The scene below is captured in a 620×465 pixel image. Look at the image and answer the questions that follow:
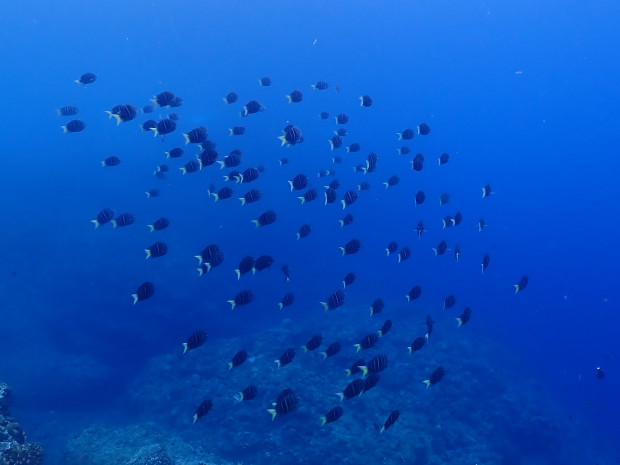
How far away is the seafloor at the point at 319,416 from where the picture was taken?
39.7 ft

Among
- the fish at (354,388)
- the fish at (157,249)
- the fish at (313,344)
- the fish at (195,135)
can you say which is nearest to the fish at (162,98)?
the fish at (195,135)

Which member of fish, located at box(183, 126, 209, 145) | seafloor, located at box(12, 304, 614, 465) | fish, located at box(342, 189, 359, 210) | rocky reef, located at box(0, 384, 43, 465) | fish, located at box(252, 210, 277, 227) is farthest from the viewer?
seafloor, located at box(12, 304, 614, 465)

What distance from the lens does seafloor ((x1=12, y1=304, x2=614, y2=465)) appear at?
12102 millimetres

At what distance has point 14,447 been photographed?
A: 8.34 m

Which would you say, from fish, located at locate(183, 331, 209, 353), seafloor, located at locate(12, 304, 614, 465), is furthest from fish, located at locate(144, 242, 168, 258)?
seafloor, located at locate(12, 304, 614, 465)

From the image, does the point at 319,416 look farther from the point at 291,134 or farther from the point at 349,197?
the point at 291,134

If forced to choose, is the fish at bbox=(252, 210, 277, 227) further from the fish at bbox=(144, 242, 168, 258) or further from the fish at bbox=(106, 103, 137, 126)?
the fish at bbox=(106, 103, 137, 126)

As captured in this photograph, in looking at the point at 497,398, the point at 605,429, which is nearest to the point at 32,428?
the point at 497,398

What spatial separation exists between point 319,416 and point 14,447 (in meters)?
7.88

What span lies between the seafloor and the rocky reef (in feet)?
6.59

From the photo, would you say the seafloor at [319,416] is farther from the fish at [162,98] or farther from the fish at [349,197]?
the fish at [162,98]

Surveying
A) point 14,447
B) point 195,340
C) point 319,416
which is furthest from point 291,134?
point 319,416

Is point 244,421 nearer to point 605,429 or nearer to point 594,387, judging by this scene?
point 605,429

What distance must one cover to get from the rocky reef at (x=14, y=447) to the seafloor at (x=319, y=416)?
6.59ft
